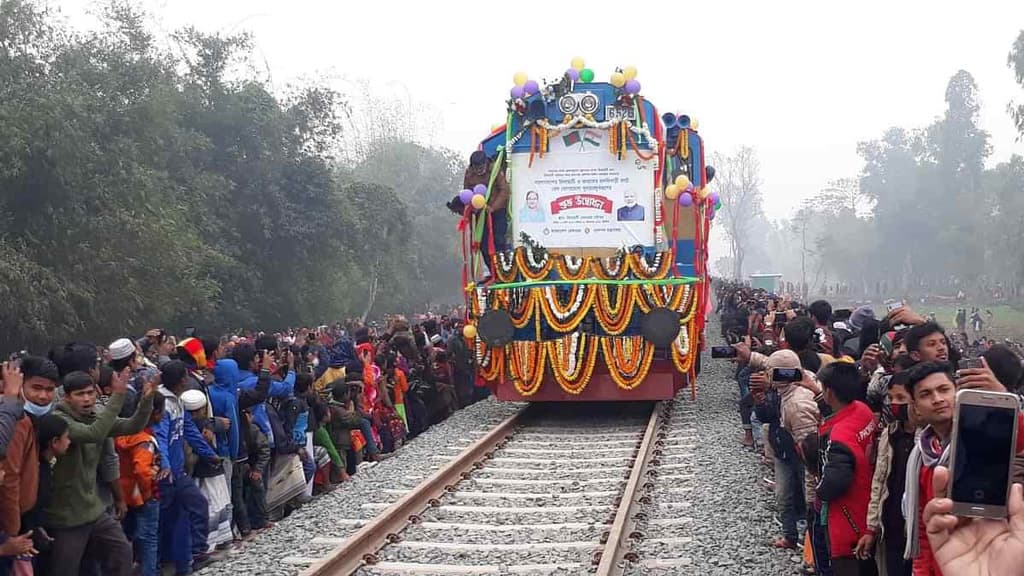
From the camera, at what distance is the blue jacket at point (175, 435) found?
20.7 ft

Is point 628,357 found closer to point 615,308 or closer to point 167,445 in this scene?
point 615,308

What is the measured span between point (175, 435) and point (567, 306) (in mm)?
5679

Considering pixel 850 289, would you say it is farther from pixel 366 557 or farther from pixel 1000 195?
pixel 366 557

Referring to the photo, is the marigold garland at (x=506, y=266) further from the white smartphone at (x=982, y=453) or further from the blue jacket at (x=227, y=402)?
the white smartphone at (x=982, y=453)

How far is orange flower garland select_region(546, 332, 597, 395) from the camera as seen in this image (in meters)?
11.2

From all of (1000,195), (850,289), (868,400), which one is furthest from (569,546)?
(850,289)

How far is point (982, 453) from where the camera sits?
226 cm

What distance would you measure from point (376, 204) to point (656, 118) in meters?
18.6

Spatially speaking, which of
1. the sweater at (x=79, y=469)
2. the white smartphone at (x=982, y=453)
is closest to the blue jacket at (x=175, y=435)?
the sweater at (x=79, y=469)

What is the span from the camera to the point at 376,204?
29594mm

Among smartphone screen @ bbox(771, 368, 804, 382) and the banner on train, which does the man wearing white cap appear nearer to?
smartphone screen @ bbox(771, 368, 804, 382)

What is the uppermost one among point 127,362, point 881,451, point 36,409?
point 127,362

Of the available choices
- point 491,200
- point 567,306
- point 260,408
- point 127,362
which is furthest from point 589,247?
point 127,362

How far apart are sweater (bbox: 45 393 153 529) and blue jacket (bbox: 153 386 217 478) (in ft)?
2.91
